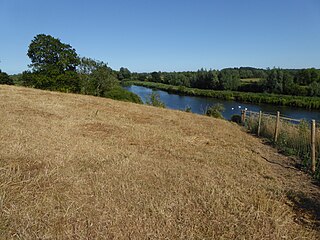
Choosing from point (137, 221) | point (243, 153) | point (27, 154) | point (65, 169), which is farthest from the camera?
point (243, 153)

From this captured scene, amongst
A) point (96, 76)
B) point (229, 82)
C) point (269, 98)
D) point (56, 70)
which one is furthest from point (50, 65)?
point (229, 82)

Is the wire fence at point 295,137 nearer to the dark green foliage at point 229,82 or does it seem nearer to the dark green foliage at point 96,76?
the dark green foliage at point 96,76

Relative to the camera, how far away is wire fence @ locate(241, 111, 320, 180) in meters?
5.44

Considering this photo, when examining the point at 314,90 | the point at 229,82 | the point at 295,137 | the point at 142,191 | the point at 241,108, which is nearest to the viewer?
the point at 142,191

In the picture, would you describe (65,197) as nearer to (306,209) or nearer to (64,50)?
(306,209)

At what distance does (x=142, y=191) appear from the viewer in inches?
130

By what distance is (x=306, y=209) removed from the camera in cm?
330

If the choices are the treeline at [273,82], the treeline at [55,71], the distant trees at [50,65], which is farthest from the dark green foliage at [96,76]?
the treeline at [273,82]

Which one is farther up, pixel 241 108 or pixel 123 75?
pixel 123 75

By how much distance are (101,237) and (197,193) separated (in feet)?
4.89

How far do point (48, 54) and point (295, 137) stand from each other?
Result: 29559 millimetres


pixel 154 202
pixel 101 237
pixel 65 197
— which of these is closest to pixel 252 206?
pixel 154 202

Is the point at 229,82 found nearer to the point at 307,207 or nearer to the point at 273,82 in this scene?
the point at 273,82

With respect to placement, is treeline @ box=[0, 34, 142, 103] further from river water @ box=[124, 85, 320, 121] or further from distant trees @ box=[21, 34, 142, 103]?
river water @ box=[124, 85, 320, 121]
